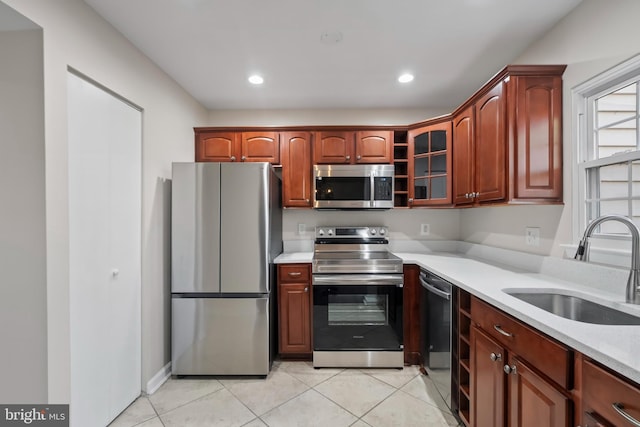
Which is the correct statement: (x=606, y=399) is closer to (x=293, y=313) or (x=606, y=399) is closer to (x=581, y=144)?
(x=581, y=144)

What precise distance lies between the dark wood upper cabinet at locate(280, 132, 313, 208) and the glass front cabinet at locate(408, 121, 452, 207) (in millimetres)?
1063

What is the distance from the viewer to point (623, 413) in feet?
2.34

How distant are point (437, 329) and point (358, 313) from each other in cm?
65

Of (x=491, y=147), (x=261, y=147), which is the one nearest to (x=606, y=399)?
(x=491, y=147)

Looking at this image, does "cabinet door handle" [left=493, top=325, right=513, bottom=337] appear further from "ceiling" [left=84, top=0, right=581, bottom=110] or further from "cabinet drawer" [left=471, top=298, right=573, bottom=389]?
"ceiling" [left=84, top=0, right=581, bottom=110]

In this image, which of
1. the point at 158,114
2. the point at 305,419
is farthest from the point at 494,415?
the point at 158,114

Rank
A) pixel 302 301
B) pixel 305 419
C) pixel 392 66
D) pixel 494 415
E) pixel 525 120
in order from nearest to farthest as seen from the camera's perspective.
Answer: pixel 494 415 → pixel 525 120 → pixel 305 419 → pixel 392 66 → pixel 302 301

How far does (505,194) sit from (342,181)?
1433 mm

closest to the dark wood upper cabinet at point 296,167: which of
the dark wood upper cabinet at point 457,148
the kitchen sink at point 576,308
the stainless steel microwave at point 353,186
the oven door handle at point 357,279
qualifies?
the dark wood upper cabinet at point 457,148

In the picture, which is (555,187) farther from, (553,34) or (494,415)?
(494,415)

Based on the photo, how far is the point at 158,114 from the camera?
218 centimetres

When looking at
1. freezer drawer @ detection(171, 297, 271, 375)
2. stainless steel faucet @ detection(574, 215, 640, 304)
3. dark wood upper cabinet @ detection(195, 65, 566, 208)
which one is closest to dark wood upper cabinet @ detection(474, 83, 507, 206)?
dark wood upper cabinet @ detection(195, 65, 566, 208)

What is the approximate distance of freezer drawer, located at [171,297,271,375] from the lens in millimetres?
2184

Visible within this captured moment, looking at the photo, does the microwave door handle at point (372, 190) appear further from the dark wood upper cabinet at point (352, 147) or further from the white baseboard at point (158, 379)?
the white baseboard at point (158, 379)
